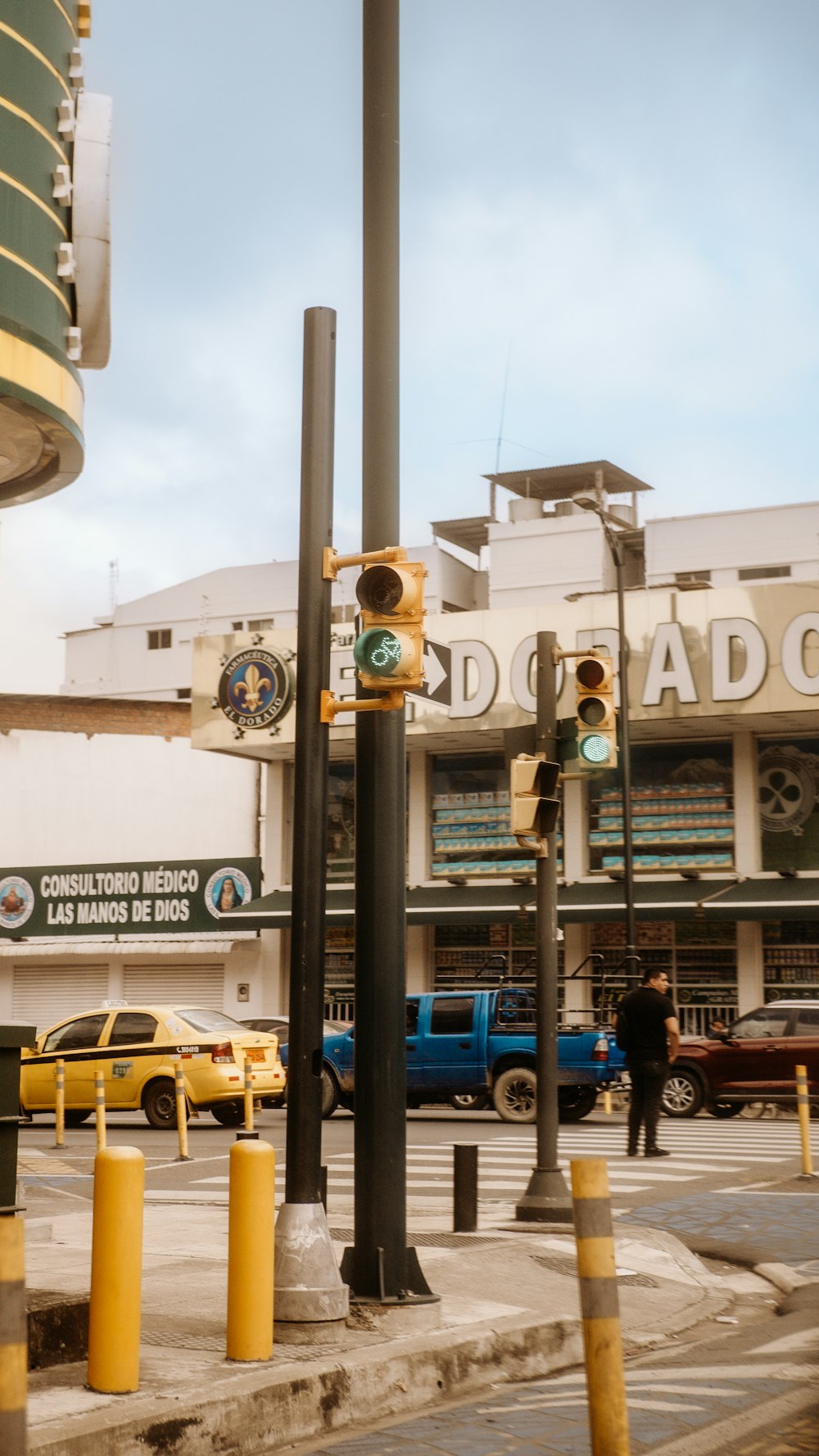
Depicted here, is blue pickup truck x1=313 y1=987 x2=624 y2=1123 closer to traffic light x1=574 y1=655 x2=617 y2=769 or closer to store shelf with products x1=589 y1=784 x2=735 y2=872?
traffic light x1=574 y1=655 x2=617 y2=769

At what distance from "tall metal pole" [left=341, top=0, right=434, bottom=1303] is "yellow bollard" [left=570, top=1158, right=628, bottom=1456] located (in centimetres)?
286

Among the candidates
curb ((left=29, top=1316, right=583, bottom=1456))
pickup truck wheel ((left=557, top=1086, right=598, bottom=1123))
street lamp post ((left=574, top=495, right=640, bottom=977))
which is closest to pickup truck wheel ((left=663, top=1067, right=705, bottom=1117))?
pickup truck wheel ((left=557, top=1086, right=598, bottom=1123))

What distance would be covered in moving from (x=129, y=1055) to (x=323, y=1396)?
15708 millimetres

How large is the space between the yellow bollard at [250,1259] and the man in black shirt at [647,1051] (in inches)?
398

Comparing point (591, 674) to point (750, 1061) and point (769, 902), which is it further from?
point (769, 902)

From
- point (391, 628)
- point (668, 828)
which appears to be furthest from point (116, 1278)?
point (668, 828)

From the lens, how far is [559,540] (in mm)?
56125

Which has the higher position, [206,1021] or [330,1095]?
[206,1021]

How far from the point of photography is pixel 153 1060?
21375 mm

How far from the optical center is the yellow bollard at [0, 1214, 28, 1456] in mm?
3852

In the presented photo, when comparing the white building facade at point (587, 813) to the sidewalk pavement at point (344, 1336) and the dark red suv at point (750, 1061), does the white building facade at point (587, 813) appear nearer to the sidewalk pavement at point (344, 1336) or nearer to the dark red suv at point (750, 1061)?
the dark red suv at point (750, 1061)

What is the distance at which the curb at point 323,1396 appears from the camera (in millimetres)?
5527

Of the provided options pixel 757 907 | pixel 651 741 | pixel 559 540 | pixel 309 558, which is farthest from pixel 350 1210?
pixel 559 540

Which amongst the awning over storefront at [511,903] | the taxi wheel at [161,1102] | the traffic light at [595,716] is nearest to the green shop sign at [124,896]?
the awning over storefront at [511,903]
